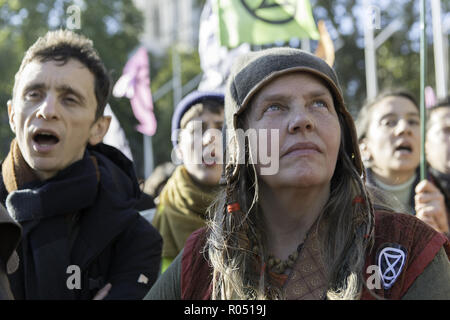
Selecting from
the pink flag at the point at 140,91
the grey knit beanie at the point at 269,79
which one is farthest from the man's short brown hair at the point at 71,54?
the pink flag at the point at 140,91

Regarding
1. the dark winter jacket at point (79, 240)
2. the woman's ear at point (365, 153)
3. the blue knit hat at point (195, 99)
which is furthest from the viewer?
the woman's ear at point (365, 153)

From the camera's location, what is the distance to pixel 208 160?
4.04 meters

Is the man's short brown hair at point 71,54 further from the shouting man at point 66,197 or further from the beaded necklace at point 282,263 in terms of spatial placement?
the beaded necklace at point 282,263

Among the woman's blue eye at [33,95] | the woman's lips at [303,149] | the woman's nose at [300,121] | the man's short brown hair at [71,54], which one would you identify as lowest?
the woman's lips at [303,149]

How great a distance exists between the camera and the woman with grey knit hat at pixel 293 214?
2050mm

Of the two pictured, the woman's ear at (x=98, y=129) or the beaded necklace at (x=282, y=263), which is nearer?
the beaded necklace at (x=282, y=263)

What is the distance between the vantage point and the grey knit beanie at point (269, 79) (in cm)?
230

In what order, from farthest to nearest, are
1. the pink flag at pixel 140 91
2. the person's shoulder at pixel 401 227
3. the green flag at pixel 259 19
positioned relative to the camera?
the pink flag at pixel 140 91, the green flag at pixel 259 19, the person's shoulder at pixel 401 227

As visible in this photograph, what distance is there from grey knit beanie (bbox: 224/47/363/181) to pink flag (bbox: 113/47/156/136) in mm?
8999

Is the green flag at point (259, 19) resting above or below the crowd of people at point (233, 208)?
above

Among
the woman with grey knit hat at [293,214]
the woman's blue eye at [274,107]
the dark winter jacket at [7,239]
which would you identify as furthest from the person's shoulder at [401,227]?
the dark winter jacket at [7,239]

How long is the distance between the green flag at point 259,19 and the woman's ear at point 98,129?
1.81 meters

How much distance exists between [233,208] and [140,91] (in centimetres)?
1020
